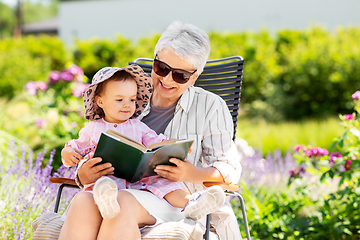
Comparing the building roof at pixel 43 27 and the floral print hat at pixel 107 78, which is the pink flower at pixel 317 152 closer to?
the floral print hat at pixel 107 78

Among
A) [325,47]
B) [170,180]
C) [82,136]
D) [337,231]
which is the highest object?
[325,47]

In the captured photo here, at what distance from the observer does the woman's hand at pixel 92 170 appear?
183cm

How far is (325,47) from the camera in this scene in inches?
346

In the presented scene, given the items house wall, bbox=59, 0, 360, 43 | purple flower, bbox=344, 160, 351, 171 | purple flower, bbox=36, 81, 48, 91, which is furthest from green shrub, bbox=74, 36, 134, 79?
purple flower, bbox=344, 160, 351, 171

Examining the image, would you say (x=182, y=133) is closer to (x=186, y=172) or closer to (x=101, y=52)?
(x=186, y=172)

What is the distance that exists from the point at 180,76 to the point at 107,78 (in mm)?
436

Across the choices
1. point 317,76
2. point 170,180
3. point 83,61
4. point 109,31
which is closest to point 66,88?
point 170,180

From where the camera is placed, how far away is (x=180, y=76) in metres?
2.25

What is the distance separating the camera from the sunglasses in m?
2.24

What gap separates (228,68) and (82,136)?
133 centimetres

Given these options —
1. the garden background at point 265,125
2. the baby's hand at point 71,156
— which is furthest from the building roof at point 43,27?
the baby's hand at point 71,156

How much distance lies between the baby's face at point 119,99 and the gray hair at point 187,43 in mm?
322

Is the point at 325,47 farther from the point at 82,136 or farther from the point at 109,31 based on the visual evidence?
the point at 109,31

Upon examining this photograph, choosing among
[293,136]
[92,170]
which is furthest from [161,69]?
[293,136]
